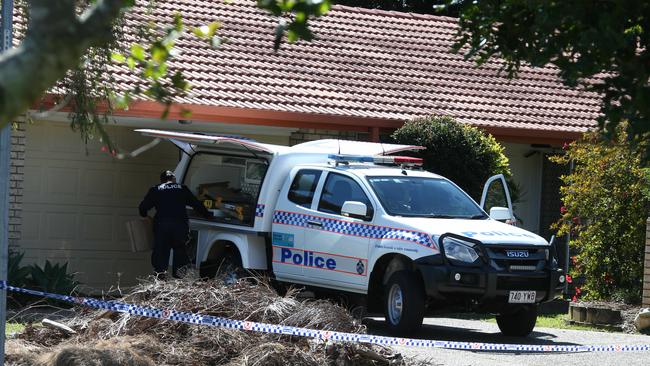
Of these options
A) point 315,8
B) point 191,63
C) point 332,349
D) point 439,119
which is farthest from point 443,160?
point 315,8

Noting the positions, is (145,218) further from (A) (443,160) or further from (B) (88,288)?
(A) (443,160)

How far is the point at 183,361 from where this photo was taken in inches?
360

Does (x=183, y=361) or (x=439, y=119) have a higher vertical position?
(x=439, y=119)

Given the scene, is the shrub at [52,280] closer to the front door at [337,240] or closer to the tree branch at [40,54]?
the front door at [337,240]

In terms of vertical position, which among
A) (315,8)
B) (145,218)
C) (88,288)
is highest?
(315,8)

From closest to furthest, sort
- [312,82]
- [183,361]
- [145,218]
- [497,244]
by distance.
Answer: [183,361] < [497,244] < [145,218] < [312,82]

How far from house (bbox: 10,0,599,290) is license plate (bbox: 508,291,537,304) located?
455 cm

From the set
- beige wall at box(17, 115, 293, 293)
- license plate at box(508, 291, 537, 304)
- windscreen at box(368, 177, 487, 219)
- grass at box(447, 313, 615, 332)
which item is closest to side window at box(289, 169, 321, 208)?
windscreen at box(368, 177, 487, 219)

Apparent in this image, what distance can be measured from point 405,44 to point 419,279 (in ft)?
33.3

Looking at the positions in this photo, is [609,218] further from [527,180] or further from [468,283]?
[468,283]

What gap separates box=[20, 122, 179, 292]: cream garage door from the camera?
51.7 ft

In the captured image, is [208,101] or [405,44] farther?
[405,44]

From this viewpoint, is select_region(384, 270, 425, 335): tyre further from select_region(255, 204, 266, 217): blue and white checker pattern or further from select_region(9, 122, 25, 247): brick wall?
select_region(9, 122, 25, 247): brick wall

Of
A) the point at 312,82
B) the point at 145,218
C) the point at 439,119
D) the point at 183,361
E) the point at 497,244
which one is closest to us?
the point at 183,361
